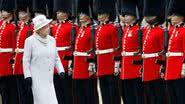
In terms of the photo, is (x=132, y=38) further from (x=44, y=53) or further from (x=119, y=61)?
(x=44, y=53)

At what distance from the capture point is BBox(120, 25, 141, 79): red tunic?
1192 centimetres

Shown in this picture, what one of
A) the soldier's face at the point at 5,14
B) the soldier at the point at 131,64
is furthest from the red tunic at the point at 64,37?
the soldier at the point at 131,64

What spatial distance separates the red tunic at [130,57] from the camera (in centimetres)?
1192

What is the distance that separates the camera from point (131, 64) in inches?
472

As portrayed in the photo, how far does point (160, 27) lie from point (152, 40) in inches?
8.6

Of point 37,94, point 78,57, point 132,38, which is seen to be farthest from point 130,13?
point 37,94

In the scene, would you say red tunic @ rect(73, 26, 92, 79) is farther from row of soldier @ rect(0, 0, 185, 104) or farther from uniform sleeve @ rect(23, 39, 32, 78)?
uniform sleeve @ rect(23, 39, 32, 78)

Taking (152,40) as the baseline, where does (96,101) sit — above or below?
below

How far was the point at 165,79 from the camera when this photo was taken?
1111cm

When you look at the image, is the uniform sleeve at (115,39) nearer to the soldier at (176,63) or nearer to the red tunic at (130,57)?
the red tunic at (130,57)

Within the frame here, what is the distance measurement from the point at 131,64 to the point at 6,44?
2.38m

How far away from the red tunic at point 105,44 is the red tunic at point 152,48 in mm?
739

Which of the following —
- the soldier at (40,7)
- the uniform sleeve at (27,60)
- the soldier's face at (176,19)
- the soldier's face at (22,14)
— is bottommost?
the uniform sleeve at (27,60)

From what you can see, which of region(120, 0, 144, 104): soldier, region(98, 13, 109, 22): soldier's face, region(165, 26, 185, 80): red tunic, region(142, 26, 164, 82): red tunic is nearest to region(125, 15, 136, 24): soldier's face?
region(120, 0, 144, 104): soldier
